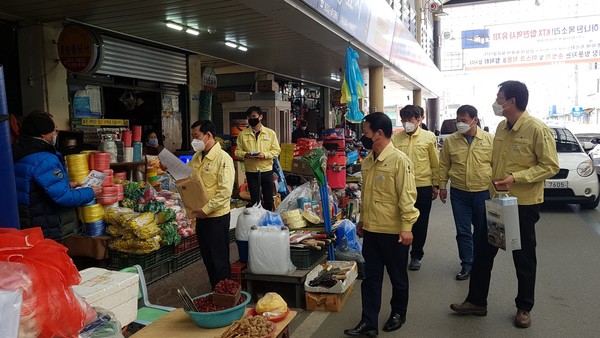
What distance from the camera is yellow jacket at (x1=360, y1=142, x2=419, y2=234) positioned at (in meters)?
3.75

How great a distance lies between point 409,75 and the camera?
1431 centimetres

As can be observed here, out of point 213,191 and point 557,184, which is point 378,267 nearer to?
point 213,191

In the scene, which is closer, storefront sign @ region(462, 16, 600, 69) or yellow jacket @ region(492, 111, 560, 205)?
yellow jacket @ region(492, 111, 560, 205)

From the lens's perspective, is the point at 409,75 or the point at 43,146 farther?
the point at 409,75

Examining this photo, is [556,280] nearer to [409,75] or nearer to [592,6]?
[409,75]

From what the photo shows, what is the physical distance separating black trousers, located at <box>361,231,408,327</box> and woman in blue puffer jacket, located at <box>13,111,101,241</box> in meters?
2.90

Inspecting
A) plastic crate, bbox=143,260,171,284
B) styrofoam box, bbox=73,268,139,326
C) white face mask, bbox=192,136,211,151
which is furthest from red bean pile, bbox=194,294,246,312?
plastic crate, bbox=143,260,171,284

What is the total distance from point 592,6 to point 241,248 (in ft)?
96.0

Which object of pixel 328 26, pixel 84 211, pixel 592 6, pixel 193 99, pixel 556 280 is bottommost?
pixel 556 280

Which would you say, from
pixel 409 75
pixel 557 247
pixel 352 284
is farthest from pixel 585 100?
pixel 352 284

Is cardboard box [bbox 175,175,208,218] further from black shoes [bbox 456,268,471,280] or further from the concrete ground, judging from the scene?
black shoes [bbox 456,268,471,280]

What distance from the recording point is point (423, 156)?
5.71 metres

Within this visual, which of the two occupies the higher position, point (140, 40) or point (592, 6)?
point (592, 6)

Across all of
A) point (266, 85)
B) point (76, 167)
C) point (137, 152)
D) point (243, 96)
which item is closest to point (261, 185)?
point (137, 152)
